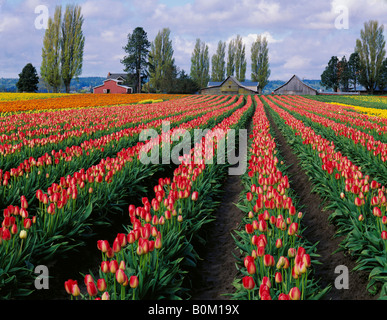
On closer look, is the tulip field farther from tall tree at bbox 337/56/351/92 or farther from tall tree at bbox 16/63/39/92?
tall tree at bbox 337/56/351/92

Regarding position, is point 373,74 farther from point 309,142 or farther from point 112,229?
point 112,229

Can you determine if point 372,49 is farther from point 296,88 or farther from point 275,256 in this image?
point 275,256

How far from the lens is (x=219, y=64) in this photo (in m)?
80.6

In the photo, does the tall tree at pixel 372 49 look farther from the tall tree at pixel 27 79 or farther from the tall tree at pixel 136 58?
the tall tree at pixel 27 79

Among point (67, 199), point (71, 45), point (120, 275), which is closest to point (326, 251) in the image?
point (120, 275)

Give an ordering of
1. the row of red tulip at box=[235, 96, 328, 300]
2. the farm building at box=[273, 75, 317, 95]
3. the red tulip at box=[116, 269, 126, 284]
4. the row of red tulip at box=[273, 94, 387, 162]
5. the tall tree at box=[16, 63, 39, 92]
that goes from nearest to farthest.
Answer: the red tulip at box=[116, 269, 126, 284] → the row of red tulip at box=[235, 96, 328, 300] → the row of red tulip at box=[273, 94, 387, 162] → the tall tree at box=[16, 63, 39, 92] → the farm building at box=[273, 75, 317, 95]

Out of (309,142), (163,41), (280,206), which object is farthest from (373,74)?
(280,206)

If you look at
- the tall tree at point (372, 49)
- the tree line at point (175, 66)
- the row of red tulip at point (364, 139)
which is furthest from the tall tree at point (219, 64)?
the row of red tulip at point (364, 139)

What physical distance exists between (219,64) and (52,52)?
134ft

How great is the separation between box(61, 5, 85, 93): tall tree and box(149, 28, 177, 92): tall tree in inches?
707

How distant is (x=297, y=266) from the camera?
2.56 meters

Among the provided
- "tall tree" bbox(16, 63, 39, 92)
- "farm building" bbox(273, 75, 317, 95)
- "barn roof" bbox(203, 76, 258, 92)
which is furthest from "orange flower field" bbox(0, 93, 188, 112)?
"farm building" bbox(273, 75, 317, 95)

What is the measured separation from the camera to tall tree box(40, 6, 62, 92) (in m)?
50.2
